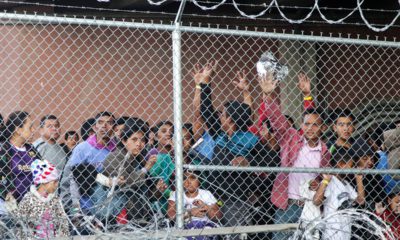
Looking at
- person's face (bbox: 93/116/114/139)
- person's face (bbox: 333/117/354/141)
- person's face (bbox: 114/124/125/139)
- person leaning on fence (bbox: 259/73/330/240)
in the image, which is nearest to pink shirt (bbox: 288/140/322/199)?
person leaning on fence (bbox: 259/73/330/240)

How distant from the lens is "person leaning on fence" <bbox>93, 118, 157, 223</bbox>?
279 inches

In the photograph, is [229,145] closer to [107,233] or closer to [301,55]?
[107,233]

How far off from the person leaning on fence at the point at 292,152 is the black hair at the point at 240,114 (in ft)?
0.60

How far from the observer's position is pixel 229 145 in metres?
7.64

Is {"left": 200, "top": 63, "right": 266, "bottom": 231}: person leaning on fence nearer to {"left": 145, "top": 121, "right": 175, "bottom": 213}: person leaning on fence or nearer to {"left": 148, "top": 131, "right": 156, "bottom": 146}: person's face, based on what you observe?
{"left": 145, "top": 121, "right": 175, "bottom": 213}: person leaning on fence

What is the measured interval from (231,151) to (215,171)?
21 centimetres

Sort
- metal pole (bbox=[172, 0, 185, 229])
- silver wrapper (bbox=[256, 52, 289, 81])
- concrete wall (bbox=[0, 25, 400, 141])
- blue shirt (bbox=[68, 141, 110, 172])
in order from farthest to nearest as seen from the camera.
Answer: concrete wall (bbox=[0, 25, 400, 141])
silver wrapper (bbox=[256, 52, 289, 81])
blue shirt (bbox=[68, 141, 110, 172])
metal pole (bbox=[172, 0, 185, 229])

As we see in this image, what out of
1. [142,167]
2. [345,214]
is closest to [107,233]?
[142,167]

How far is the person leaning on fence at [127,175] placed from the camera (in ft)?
23.3

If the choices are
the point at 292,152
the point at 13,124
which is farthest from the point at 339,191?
the point at 13,124

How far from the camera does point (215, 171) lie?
7.58m

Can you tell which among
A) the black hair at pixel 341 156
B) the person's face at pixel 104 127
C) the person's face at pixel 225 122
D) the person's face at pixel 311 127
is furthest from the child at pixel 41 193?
the black hair at pixel 341 156

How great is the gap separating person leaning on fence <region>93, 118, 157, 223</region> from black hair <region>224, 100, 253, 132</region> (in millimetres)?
727

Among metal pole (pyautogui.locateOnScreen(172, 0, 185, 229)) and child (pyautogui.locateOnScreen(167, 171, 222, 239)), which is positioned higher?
metal pole (pyautogui.locateOnScreen(172, 0, 185, 229))
